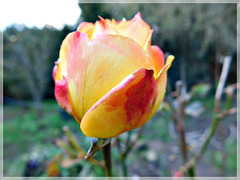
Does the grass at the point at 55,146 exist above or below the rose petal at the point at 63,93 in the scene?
below

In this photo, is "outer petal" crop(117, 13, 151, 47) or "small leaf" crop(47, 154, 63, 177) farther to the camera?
"small leaf" crop(47, 154, 63, 177)

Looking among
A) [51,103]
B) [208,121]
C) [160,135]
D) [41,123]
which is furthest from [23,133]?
[208,121]

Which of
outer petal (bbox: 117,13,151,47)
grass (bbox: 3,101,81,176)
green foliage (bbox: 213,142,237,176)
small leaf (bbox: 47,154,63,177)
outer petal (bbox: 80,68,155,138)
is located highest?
outer petal (bbox: 117,13,151,47)

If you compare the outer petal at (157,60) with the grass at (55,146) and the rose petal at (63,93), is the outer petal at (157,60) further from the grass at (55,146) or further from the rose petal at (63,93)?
the grass at (55,146)

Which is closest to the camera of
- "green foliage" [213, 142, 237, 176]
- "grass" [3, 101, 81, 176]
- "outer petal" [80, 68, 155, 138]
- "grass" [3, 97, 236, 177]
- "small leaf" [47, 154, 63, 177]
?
"outer petal" [80, 68, 155, 138]

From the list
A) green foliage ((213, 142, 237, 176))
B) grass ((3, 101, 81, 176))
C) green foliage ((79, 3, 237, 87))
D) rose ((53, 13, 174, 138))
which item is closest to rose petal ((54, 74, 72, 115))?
rose ((53, 13, 174, 138))

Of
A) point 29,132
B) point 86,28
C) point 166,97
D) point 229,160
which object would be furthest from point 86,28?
point 29,132

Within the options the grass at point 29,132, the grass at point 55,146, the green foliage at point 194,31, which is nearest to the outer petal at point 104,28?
the green foliage at point 194,31

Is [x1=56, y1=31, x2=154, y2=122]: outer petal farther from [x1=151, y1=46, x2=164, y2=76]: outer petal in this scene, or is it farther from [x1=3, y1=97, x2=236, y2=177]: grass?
[x1=3, y1=97, x2=236, y2=177]: grass
